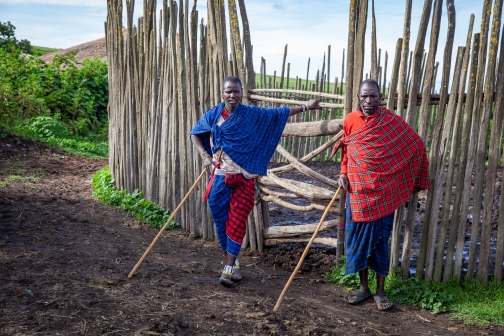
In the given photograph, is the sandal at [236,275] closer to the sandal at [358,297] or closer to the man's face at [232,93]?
the sandal at [358,297]

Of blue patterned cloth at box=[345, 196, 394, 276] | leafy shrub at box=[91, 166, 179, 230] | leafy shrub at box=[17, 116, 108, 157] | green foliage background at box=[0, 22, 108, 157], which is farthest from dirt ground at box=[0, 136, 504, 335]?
green foliage background at box=[0, 22, 108, 157]

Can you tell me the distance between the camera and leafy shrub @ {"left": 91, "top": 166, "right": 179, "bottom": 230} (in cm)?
592

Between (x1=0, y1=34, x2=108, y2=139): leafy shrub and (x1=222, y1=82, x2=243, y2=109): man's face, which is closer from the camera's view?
(x1=222, y1=82, x2=243, y2=109): man's face

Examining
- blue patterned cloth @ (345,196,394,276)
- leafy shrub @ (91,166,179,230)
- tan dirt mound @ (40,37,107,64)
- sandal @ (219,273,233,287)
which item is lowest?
sandal @ (219,273,233,287)

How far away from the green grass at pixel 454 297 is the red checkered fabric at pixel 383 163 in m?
0.67

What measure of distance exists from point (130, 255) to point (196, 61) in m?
2.01

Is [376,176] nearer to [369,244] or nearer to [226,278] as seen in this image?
Result: [369,244]

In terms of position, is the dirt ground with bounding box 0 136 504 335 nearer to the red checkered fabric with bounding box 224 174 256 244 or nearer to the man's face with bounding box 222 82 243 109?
the red checkered fabric with bounding box 224 174 256 244

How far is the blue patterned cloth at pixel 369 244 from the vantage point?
380 centimetres

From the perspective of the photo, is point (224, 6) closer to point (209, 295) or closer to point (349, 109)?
point (349, 109)

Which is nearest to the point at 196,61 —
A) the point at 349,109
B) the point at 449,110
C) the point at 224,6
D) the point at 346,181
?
the point at 224,6

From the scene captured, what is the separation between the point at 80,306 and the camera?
127 inches

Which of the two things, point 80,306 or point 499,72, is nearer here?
point 80,306

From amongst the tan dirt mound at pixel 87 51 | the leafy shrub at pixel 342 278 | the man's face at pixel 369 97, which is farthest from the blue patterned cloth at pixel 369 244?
the tan dirt mound at pixel 87 51
